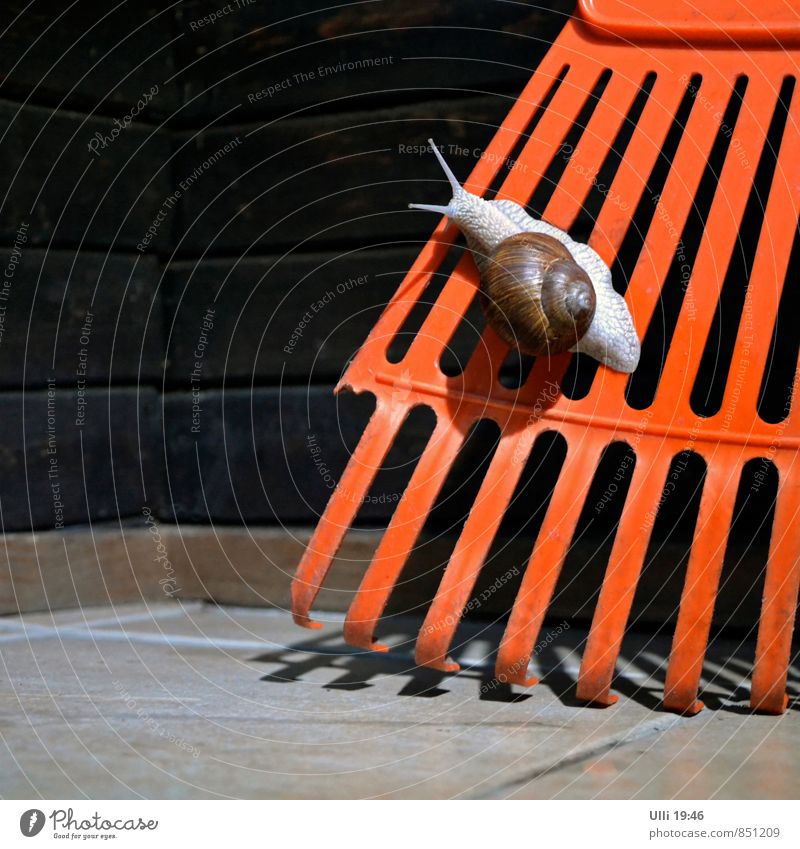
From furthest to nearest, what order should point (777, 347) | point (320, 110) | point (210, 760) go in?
point (320, 110) → point (777, 347) → point (210, 760)

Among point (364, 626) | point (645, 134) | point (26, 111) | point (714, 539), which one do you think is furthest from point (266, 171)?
point (714, 539)

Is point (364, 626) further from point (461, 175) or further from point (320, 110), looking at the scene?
point (320, 110)

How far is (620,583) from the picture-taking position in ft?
4.28

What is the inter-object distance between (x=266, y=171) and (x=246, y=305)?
0.78 ft

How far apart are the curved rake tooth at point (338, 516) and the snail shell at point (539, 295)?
0.22 m

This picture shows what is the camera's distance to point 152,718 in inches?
49.8
